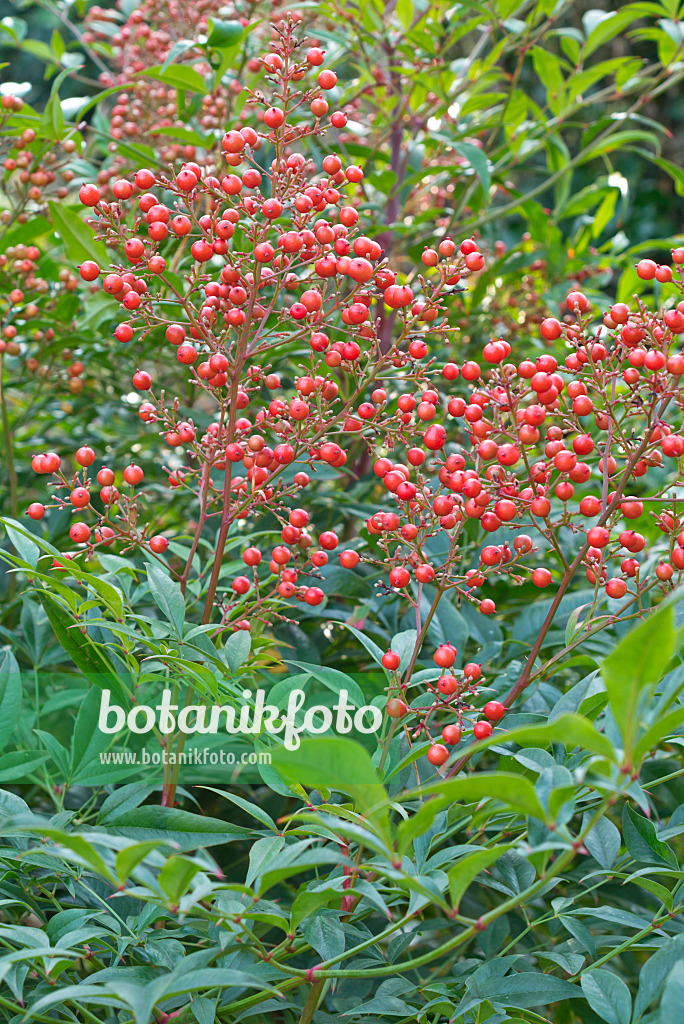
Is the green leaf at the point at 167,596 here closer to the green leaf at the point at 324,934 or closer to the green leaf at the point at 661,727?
the green leaf at the point at 324,934

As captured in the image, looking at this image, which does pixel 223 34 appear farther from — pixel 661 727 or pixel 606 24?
pixel 661 727

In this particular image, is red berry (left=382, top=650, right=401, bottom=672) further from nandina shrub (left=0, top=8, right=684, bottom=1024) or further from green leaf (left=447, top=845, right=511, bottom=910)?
green leaf (left=447, top=845, right=511, bottom=910)

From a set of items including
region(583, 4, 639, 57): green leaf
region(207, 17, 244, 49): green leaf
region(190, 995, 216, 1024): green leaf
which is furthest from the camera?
region(583, 4, 639, 57): green leaf

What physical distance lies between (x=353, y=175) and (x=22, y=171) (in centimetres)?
45

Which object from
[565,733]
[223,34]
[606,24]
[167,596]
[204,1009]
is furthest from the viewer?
[606,24]

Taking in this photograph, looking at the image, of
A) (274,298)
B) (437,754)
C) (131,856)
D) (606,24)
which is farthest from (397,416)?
(606,24)

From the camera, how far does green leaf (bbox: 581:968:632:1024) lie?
43 cm

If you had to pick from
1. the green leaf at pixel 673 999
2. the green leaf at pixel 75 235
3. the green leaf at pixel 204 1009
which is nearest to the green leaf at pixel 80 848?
the green leaf at pixel 204 1009

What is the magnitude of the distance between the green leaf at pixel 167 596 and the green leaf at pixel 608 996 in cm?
29

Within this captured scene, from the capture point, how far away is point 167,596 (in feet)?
1.67

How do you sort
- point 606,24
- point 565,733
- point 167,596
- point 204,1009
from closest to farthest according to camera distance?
point 565,733, point 204,1009, point 167,596, point 606,24

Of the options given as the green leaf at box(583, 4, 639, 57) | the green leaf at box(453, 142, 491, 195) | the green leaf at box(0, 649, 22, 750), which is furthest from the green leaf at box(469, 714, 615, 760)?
the green leaf at box(583, 4, 639, 57)

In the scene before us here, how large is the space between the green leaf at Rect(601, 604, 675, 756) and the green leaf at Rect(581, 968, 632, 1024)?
207mm

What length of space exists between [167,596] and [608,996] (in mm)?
322
